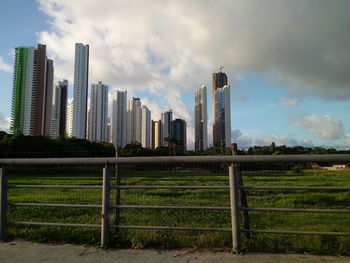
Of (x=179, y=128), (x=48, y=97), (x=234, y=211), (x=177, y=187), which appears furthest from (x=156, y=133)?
(x=234, y=211)

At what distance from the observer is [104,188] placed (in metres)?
4.49

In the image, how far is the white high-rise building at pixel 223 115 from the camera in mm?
90000

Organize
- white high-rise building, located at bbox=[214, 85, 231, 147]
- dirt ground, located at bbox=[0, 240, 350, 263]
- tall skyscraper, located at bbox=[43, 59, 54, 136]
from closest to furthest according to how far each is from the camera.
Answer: dirt ground, located at bbox=[0, 240, 350, 263] → tall skyscraper, located at bbox=[43, 59, 54, 136] → white high-rise building, located at bbox=[214, 85, 231, 147]

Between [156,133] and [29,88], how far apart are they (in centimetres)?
5311

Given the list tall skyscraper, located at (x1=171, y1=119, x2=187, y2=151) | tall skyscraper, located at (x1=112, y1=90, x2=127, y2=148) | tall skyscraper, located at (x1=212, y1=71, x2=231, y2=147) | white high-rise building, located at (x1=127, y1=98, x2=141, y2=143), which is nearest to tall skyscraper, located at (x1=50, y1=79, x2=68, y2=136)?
tall skyscraper, located at (x1=112, y1=90, x2=127, y2=148)

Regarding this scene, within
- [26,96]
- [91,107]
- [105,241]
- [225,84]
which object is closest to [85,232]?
[105,241]

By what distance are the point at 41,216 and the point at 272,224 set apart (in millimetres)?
5622

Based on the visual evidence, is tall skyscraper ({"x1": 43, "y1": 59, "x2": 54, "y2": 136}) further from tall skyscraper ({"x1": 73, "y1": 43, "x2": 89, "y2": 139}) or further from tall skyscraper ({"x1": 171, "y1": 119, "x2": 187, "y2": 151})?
tall skyscraper ({"x1": 171, "y1": 119, "x2": 187, "y2": 151})

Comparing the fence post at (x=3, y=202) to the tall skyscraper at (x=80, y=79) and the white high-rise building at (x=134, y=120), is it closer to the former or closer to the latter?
the tall skyscraper at (x=80, y=79)

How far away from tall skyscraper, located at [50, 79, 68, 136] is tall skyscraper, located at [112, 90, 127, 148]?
14266mm

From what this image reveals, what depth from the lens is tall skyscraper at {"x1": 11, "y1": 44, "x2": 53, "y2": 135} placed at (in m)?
66.0

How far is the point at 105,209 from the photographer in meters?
4.43

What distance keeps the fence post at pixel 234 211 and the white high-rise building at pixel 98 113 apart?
82425mm

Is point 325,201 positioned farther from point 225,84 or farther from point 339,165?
point 225,84
